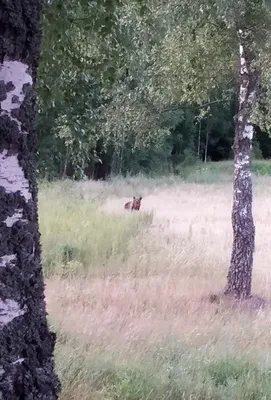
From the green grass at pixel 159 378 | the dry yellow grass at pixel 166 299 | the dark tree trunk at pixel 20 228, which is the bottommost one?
the dry yellow grass at pixel 166 299

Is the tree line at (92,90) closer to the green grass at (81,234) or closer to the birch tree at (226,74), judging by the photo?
the birch tree at (226,74)

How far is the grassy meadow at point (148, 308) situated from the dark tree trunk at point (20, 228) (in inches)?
69.4

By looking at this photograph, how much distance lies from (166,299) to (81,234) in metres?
4.17

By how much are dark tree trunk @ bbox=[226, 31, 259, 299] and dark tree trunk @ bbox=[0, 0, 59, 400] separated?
7040 mm

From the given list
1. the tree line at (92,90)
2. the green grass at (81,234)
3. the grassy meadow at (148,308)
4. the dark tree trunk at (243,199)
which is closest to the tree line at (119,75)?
the tree line at (92,90)

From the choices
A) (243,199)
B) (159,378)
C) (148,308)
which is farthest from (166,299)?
(159,378)

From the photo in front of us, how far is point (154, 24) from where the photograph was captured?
7848 mm

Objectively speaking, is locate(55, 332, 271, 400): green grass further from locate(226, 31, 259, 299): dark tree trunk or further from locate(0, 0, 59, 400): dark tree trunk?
locate(226, 31, 259, 299): dark tree trunk

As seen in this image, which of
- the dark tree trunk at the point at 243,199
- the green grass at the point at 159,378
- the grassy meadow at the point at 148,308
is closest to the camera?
the green grass at the point at 159,378

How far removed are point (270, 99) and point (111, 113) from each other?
2452 mm

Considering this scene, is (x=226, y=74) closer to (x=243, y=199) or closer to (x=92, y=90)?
(x=243, y=199)

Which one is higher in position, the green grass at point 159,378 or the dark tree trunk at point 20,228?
the dark tree trunk at point 20,228

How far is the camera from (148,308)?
7.75 metres

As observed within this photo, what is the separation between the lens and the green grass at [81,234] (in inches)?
411
